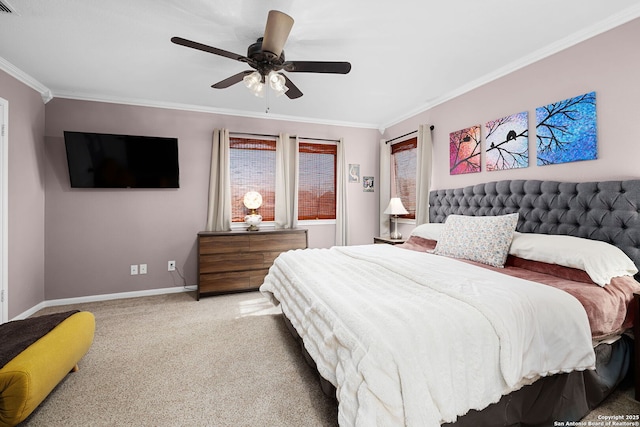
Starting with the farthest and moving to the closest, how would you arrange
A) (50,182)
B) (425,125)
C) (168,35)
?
(425,125) → (50,182) → (168,35)

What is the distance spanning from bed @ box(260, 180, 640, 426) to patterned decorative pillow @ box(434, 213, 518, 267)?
1 cm

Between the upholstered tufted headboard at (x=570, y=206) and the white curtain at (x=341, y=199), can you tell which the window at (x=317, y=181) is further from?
the upholstered tufted headboard at (x=570, y=206)

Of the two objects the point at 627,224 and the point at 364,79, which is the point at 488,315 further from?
the point at 364,79

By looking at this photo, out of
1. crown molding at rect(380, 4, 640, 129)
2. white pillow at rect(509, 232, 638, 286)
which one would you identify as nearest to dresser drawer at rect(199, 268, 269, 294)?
white pillow at rect(509, 232, 638, 286)

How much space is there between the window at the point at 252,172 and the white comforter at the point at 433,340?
2.70 metres

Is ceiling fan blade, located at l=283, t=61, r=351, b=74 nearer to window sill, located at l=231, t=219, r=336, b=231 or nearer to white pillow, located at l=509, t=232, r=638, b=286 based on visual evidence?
white pillow, located at l=509, t=232, r=638, b=286

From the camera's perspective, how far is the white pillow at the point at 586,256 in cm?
177

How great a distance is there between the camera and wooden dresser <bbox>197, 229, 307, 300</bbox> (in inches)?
144

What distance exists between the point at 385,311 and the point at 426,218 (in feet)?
9.08

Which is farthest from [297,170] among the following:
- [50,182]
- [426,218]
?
[50,182]

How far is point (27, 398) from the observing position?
143 cm

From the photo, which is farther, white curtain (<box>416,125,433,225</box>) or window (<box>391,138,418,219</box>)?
window (<box>391,138,418,219</box>)

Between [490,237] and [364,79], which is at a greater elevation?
[364,79]

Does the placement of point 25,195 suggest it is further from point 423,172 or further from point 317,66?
point 423,172
